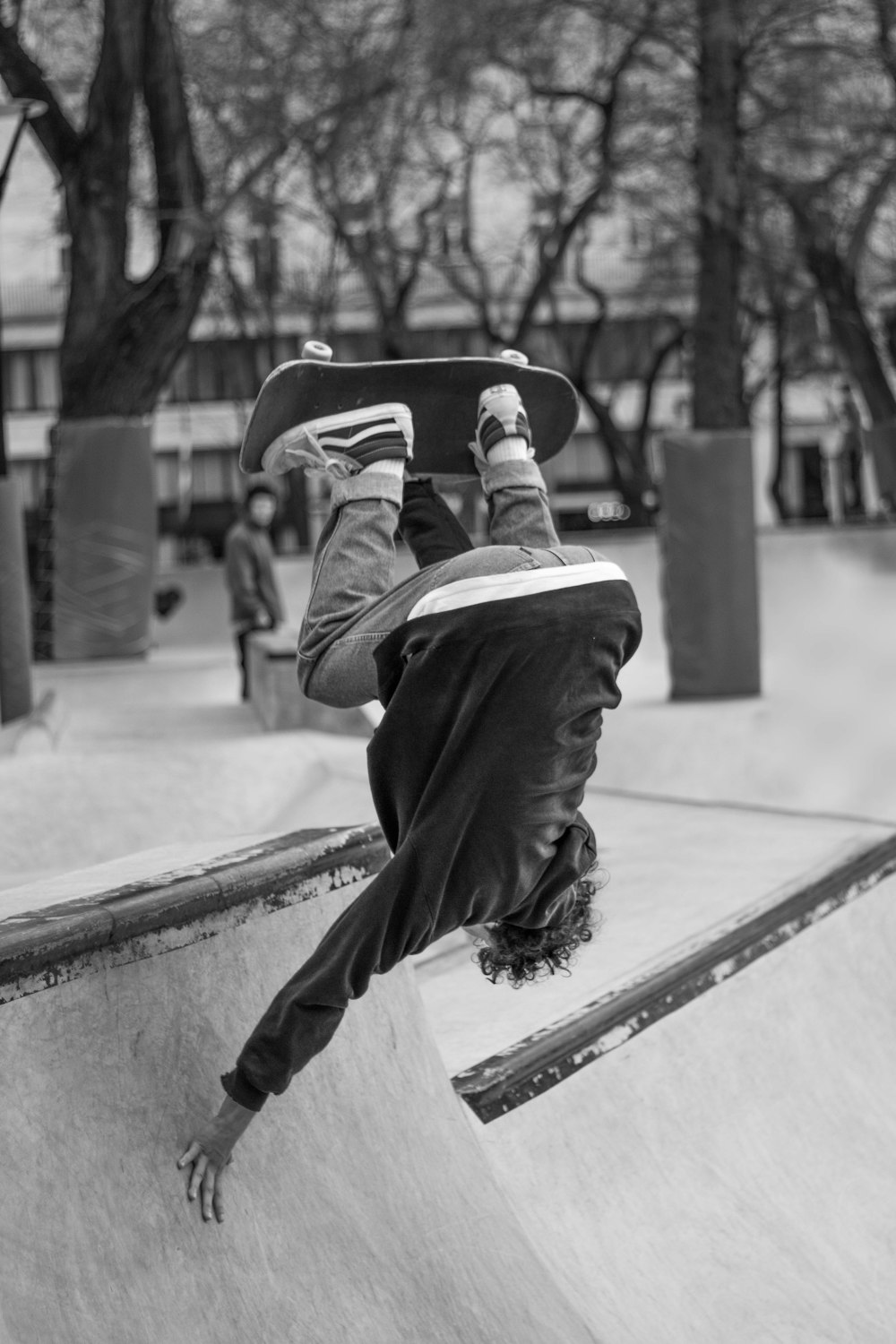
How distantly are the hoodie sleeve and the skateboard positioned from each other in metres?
0.88

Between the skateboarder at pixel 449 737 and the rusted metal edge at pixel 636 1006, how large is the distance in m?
0.97

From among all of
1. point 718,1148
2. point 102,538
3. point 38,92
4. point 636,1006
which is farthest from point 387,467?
point 38,92

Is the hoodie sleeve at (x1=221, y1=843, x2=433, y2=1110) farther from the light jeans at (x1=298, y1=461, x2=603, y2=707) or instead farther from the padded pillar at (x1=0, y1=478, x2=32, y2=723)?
the padded pillar at (x1=0, y1=478, x2=32, y2=723)

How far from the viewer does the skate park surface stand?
96.0 inches

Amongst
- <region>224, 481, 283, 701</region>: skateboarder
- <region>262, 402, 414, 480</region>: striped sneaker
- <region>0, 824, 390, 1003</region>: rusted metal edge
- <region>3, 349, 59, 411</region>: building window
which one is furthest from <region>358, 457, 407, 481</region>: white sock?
<region>3, 349, 59, 411</region>: building window

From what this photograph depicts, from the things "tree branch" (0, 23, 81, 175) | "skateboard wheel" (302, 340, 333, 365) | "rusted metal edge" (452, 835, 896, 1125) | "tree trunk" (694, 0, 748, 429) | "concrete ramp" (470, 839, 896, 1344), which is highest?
"tree branch" (0, 23, 81, 175)

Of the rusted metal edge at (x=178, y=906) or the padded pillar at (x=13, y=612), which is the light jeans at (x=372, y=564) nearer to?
the rusted metal edge at (x=178, y=906)

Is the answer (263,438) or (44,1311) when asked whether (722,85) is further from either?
(44,1311)

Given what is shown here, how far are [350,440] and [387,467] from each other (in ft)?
0.30

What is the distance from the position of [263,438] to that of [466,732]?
0.78 m


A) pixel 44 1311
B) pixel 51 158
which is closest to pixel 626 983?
pixel 44 1311

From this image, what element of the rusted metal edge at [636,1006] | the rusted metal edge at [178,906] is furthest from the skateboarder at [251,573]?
the rusted metal edge at [178,906]

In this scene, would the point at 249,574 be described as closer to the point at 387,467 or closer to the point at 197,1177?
the point at 387,467

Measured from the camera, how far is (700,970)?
4.15 m
